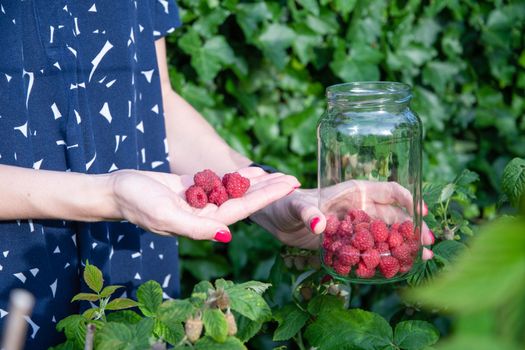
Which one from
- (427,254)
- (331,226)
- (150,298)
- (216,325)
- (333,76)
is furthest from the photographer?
(333,76)

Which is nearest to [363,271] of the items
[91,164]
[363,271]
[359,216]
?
[363,271]

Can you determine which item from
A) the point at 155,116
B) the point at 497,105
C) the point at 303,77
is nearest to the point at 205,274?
the point at 303,77

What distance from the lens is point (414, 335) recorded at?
2.89 ft

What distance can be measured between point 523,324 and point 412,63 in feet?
6.88

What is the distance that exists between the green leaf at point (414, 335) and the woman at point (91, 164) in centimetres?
24

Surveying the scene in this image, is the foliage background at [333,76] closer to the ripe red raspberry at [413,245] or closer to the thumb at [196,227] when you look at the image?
the ripe red raspberry at [413,245]

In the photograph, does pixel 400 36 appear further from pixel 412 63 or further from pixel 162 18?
pixel 162 18

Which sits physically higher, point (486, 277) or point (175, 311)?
point (486, 277)

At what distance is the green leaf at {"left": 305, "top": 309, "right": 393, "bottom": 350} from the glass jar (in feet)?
0.66

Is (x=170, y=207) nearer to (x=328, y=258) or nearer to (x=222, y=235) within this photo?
(x=222, y=235)

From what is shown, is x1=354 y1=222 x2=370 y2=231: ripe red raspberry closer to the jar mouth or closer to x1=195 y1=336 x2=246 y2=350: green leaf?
the jar mouth

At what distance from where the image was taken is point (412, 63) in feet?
7.63

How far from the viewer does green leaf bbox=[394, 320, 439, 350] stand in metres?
0.87

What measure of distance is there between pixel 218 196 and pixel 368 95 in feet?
0.97
